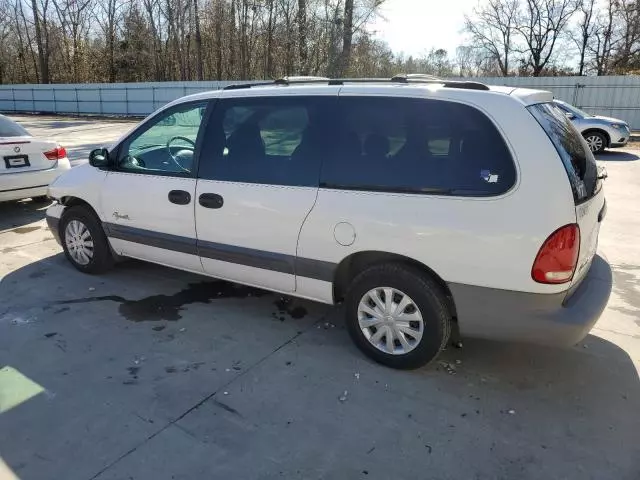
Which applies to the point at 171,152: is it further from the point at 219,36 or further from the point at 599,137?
the point at 219,36

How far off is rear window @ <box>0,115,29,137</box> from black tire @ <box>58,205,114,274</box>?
9.82ft

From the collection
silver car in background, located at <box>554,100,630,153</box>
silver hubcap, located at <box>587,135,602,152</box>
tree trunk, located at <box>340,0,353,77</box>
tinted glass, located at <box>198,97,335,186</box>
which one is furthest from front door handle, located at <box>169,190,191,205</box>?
tree trunk, located at <box>340,0,353,77</box>

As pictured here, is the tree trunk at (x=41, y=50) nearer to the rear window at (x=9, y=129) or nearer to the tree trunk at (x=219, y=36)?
the tree trunk at (x=219, y=36)

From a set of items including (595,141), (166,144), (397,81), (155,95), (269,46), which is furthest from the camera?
(269,46)

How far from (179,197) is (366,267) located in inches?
65.9

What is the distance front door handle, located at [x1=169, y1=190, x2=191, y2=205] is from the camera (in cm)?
401

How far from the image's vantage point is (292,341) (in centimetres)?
379

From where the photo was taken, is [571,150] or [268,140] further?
[268,140]

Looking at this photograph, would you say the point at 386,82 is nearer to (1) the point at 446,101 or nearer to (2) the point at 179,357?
(1) the point at 446,101

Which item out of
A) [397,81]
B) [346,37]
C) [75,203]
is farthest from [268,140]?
[346,37]

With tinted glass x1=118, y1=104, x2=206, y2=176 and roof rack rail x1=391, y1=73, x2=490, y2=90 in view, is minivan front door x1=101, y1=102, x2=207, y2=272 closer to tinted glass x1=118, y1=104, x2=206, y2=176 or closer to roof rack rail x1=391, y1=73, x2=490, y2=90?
tinted glass x1=118, y1=104, x2=206, y2=176

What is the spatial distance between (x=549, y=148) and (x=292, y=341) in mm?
2187

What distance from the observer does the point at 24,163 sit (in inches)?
275

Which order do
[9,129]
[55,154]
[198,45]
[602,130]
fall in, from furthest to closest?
[198,45] → [602,130] → [55,154] → [9,129]
